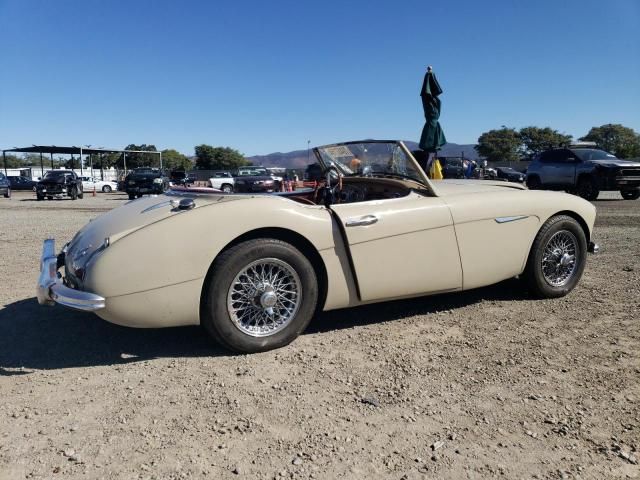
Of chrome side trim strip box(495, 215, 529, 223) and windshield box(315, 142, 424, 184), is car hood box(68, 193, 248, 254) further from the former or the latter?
chrome side trim strip box(495, 215, 529, 223)

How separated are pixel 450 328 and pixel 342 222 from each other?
44.4 inches

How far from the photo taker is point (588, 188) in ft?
48.8

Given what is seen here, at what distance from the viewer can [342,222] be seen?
328cm

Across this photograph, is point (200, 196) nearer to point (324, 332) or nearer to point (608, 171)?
point (324, 332)

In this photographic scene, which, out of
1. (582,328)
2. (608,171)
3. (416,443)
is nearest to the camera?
(416,443)

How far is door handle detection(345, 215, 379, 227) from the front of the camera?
130 inches

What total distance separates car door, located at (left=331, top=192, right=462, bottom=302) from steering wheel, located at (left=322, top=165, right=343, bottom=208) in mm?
174

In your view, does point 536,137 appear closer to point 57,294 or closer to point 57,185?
point 57,185

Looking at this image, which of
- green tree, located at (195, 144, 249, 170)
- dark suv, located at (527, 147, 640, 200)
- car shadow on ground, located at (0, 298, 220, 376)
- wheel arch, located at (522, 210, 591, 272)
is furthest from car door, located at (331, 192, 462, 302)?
green tree, located at (195, 144, 249, 170)

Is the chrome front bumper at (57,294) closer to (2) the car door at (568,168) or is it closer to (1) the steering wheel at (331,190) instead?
(1) the steering wheel at (331,190)

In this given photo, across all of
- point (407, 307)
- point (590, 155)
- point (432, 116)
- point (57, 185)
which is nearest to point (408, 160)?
point (407, 307)

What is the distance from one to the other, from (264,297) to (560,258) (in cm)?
261

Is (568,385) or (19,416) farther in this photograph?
(568,385)

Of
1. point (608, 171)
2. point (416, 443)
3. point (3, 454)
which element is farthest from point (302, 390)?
point (608, 171)
